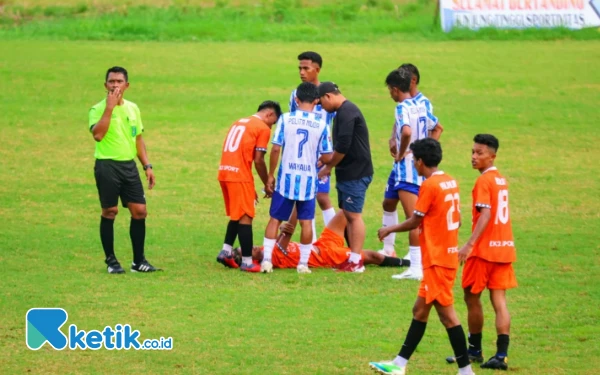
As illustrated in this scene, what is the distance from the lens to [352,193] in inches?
490

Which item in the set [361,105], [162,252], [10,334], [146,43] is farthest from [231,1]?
[10,334]

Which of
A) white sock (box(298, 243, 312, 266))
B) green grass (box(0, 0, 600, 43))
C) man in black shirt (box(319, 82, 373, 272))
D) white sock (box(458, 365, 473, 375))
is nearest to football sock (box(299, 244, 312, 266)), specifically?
white sock (box(298, 243, 312, 266))

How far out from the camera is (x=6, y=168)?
62.0 ft

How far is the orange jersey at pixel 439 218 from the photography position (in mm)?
8484

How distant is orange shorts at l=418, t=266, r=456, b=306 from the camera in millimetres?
8391

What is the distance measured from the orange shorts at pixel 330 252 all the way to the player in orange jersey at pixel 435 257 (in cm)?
406

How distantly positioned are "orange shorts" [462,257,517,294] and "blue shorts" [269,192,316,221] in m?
3.54

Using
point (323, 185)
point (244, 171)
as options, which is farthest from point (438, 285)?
point (323, 185)

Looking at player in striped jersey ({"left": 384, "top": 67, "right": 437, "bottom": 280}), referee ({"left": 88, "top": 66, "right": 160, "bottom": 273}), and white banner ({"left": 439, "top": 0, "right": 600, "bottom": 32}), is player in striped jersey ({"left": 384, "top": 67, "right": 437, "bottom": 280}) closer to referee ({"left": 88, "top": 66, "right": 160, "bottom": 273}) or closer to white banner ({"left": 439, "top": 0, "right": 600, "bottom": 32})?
referee ({"left": 88, "top": 66, "right": 160, "bottom": 273})

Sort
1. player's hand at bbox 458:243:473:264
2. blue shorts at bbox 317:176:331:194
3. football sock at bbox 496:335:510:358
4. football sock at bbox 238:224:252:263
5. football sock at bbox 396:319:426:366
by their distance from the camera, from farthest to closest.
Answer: blue shorts at bbox 317:176:331:194
football sock at bbox 238:224:252:263
football sock at bbox 496:335:510:358
player's hand at bbox 458:243:473:264
football sock at bbox 396:319:426:366

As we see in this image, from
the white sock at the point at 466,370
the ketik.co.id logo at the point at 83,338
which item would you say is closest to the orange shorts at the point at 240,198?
the ketik.co.id logo at the point at 83,338

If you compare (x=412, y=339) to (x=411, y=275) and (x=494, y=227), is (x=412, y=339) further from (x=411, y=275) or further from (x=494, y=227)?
(x=411, y=275)

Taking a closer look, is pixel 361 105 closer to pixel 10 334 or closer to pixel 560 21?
pixel 560 21

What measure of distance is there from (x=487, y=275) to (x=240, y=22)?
2507cm
